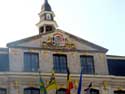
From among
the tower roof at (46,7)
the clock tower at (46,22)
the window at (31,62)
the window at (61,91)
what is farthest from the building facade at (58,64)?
the tower roof at (46,7)

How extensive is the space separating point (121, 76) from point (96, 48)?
3658 millimetres

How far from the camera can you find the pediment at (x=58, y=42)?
135ft

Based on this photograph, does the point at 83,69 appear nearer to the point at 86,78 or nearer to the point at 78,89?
the point at 86,78

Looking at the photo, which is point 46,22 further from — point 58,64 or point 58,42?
point 58,64

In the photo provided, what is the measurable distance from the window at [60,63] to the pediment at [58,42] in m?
0.86

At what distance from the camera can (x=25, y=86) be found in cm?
3962

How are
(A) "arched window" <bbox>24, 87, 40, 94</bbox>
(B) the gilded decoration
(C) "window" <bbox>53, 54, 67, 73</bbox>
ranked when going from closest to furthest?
(A) "arched window" <bbox>24, 87, 40, 94</bbox>, (C) "window" <bbox>53, 54, 67, 73</bbox>, (B) the gilded decoration

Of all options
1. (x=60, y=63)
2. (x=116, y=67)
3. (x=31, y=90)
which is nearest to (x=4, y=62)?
(x=31, y=90)

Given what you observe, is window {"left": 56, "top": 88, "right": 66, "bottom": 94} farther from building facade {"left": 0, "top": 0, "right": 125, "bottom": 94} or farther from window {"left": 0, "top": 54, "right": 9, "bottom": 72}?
window {"left": 0, "top": 54, "right": 9, "bottom": 72}

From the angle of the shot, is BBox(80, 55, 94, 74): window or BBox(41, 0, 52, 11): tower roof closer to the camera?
BBox(80, 55, 94, 74): window

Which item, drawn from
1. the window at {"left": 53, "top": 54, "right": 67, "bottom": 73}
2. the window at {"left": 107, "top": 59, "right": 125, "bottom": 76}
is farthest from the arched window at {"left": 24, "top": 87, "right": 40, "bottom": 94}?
the window at {"left": 107, "top": 59, "right": 125, "bottom": 76}

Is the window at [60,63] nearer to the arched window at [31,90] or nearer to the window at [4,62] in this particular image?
the arched window at [31,90]

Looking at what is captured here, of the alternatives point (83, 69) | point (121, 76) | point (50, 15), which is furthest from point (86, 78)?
point (50, 15)

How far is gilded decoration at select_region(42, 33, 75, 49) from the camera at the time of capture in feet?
137
